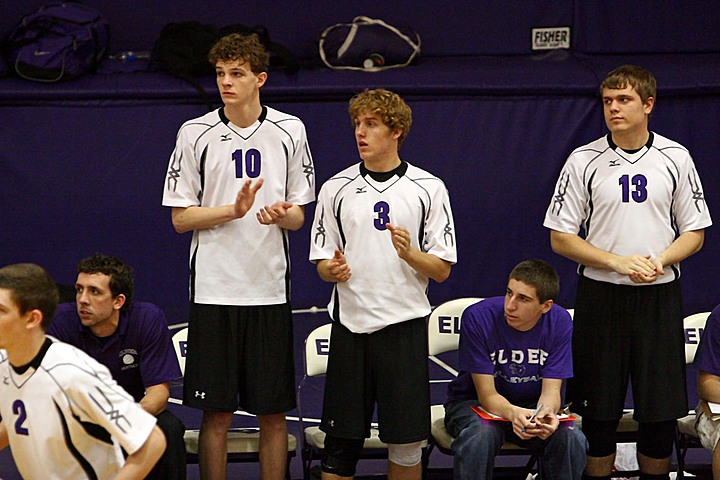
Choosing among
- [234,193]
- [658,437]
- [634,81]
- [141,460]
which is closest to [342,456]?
[234,193]

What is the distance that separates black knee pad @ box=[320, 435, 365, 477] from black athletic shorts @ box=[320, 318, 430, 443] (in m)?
0.09

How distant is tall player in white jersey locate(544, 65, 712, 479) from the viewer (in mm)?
5832

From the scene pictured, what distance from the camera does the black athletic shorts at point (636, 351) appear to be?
5859mm

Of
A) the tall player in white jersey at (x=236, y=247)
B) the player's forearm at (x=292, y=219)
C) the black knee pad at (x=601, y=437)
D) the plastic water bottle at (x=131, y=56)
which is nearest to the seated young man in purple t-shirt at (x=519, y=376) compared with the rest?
the black knee pad at (x=601, y=437)

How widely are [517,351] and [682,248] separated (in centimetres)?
97

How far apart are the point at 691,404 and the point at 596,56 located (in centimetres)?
402

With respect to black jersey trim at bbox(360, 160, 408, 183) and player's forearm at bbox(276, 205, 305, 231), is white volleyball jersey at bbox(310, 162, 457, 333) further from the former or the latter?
player's forearm at bbox(276, 205, 305, 231)

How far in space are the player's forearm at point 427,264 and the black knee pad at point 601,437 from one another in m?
1.17

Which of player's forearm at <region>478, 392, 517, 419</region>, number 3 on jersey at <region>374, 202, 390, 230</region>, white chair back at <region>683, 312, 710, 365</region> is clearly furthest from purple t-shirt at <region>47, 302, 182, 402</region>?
white chair back at <region>683, 312, 710, 365</region>

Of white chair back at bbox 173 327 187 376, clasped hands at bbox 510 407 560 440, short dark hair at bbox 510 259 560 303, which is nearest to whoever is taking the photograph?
clasped hands at bbox 510 407 560 440

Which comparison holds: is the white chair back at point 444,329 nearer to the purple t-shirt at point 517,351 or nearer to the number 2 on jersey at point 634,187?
the purple t-shirt at point 517,351

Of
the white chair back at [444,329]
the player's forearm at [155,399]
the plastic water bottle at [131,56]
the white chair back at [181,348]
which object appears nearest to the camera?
the player's forearm at [155,399]

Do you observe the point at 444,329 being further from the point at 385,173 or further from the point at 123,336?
the point at 123,336

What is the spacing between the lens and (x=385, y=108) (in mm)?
5570
